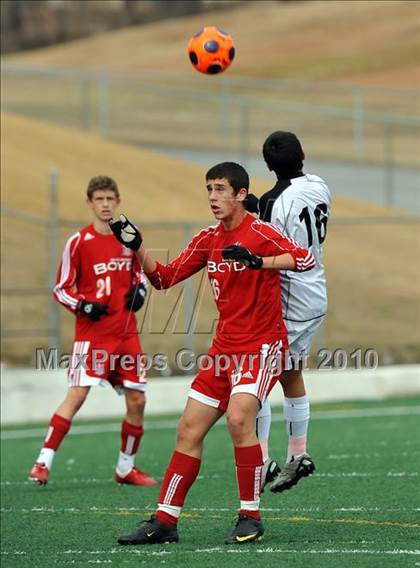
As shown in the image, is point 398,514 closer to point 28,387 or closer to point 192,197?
point 28,387

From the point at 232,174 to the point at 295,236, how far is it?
0.95m

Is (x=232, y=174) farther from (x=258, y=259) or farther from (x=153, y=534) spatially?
(x=153, y=534)

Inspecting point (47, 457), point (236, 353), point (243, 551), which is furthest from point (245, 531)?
point (47, 457)

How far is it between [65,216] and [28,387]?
17.9 ft

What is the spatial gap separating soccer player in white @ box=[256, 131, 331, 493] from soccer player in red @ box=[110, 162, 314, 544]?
0.69 meters

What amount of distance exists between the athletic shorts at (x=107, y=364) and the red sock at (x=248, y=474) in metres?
3.07

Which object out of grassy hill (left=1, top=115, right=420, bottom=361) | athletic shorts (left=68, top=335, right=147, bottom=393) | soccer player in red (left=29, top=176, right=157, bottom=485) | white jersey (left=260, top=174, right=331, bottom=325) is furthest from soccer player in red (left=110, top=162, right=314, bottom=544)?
grassy hill (left=1, top=115, right=420, bottom=361)

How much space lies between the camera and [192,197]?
2447 centimetres

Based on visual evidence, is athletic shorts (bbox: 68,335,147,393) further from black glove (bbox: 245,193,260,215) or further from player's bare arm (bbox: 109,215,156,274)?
player's bare arm (bbox: 109,215,156,274)

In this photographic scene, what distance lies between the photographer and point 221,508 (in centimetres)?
950

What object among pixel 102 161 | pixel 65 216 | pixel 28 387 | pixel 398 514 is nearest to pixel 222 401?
pixel 398 514

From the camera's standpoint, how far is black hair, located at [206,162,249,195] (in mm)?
7969

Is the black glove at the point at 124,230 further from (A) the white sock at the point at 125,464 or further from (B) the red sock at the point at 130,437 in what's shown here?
(A) the white sock at the point at 125,464

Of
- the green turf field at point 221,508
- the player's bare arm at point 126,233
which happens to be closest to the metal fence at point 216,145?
the green turf field at point 221,508
